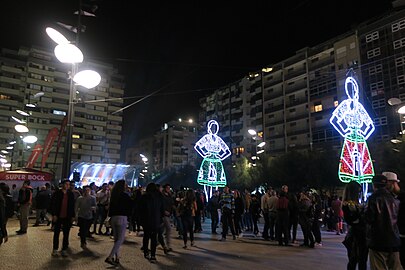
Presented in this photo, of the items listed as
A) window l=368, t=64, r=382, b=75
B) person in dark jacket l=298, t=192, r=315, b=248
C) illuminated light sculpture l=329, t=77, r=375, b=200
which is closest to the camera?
person in dark jacket l=298, t=192, r=315, b=248

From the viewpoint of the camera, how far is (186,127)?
112 metres

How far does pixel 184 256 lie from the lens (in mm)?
9148

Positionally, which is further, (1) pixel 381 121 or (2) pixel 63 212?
(1) pixel 381 121

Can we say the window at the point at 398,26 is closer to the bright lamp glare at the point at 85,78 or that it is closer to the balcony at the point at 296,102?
the balcony at the point at 296,102

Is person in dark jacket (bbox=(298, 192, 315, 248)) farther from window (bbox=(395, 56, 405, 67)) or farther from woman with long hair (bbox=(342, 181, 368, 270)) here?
window (bbox=(395, 56, 405, 67))

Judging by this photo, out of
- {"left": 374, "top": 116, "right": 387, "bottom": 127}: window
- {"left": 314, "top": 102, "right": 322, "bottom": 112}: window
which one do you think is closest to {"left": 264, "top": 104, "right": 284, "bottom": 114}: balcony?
{"left": 314, "top": 102, "right": 322, "bottom": 112}: window

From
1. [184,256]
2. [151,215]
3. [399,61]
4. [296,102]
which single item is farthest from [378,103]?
[151,215]

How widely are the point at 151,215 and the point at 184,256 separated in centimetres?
160

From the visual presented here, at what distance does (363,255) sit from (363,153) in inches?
584

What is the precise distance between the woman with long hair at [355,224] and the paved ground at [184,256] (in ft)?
7.53

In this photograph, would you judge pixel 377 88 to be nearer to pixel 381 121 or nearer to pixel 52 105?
pixel 381 121

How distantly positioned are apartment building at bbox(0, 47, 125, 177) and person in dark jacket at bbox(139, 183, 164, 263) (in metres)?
57.6

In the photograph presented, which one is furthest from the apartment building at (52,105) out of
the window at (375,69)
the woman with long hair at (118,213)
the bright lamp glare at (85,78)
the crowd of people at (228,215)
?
the woman with long hair at (118,213)

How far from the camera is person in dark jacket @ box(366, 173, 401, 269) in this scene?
4695mm
